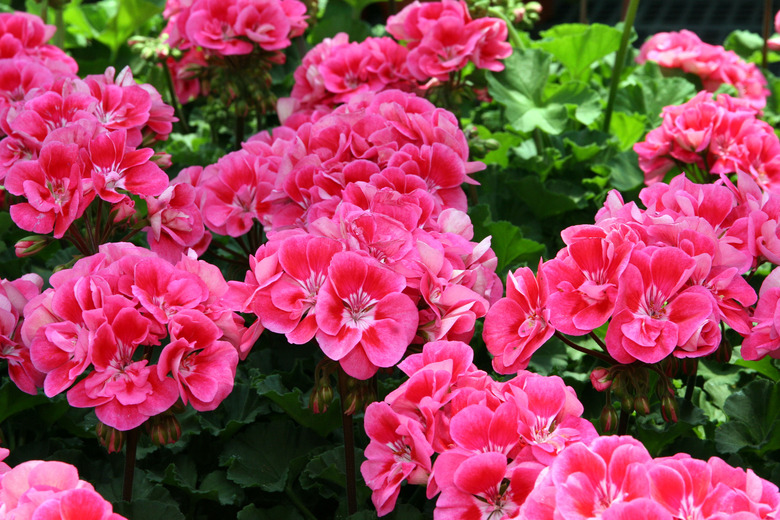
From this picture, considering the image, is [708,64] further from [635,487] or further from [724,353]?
[635,487]

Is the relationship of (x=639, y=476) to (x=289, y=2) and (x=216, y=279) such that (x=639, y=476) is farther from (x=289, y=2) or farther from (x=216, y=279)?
(x=289, y=2)

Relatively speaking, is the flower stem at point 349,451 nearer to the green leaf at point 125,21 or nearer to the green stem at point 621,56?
the green stem at point 621,56

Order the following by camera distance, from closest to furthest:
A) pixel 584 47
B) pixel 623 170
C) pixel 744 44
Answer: pixel 623 170
pixel 584 47
pixel 744 44

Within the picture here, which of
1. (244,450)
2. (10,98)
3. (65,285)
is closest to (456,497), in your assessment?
(65,285)

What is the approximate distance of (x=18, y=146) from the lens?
1.51 meters

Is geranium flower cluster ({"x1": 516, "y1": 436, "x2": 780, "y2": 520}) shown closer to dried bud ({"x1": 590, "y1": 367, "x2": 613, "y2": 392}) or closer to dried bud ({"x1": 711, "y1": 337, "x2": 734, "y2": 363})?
dried bud ({"x1": 590, "y1": 367, "x2": 613, "y2": 392})

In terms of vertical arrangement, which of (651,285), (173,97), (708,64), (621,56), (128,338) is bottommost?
(173,97)

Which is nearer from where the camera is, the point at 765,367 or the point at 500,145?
the point at 765,367

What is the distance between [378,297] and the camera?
1142 mm

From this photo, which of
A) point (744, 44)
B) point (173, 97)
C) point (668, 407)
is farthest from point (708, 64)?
point (668, 407)

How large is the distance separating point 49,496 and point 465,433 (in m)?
0.45

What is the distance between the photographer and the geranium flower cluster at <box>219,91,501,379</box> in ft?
3.72

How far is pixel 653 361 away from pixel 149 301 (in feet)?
2.17

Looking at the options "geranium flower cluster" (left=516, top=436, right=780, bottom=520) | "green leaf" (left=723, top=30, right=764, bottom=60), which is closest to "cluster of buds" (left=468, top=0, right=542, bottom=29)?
"green leaf" (left=723, top=30, right=764, bottom=60)
